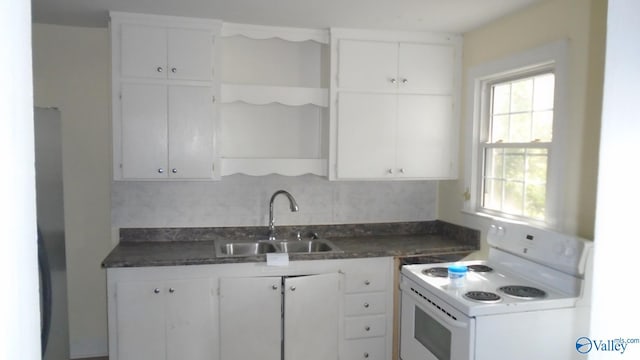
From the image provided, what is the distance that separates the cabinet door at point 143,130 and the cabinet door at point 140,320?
71 centimetres

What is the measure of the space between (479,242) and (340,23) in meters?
1.74

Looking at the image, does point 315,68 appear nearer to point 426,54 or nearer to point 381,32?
point 381,32

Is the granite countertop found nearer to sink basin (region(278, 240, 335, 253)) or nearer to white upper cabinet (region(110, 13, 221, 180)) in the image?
sink basin (region(278, 240, 335, 253))

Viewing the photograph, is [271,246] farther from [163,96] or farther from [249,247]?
[163,96]

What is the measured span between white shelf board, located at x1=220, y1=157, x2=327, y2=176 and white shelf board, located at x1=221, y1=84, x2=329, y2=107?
15.4 inches

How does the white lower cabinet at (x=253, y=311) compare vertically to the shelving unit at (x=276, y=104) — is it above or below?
below

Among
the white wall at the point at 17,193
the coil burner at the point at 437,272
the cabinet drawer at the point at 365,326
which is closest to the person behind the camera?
the white wall at the point at 17,193

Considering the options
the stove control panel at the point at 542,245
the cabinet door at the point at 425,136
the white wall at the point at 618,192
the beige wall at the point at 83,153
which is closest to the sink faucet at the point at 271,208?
the cabinet door at the point at 425,136

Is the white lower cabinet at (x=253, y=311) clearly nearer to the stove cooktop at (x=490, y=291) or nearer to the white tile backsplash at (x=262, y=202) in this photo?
the stove cooktop at (x=490, y=291)

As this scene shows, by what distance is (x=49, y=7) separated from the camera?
2.62 meters

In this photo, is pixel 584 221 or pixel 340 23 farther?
pixel 340 23

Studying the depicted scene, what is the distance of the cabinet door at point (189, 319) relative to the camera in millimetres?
2650

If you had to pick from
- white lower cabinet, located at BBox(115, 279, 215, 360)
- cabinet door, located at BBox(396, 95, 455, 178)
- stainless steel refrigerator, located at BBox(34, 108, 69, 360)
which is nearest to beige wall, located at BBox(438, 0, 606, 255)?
cabinet door, located at BBox(396, 95, 455, 178)

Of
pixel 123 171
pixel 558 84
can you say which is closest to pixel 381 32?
pixel 558 84
